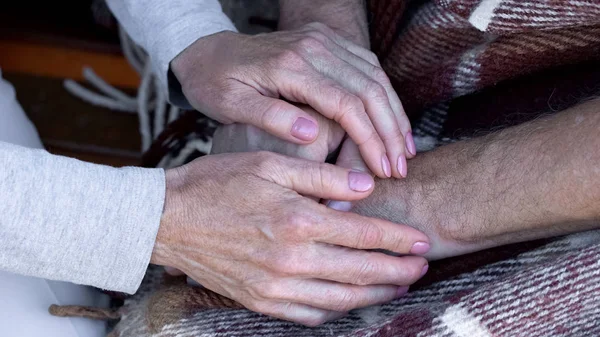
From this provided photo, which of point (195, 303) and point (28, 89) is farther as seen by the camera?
point (28, 89)

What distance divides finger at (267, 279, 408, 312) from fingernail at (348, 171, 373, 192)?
10 centimetres

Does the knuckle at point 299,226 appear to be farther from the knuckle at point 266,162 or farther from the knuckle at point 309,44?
the knuckle at point 309,44

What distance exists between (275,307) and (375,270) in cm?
11

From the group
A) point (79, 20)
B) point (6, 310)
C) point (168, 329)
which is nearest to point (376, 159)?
point (168, 329)

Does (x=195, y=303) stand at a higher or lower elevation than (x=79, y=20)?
higher

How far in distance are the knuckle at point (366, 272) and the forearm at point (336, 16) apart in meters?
0.33

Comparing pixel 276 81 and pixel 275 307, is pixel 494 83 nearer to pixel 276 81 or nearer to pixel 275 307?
pixel 276 81

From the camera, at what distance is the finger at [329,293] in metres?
0.75

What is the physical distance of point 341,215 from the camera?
2.46ft

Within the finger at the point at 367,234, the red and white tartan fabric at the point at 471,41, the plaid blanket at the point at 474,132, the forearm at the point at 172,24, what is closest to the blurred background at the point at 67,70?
the forearm at the point at 172,24

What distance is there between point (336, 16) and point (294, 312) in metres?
0.42

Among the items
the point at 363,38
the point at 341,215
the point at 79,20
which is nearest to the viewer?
the point at 341,215

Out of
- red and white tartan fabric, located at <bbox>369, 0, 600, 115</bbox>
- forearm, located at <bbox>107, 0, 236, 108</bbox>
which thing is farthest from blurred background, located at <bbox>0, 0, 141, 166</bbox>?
red and white tartan fabric, located at <bbox>369, 0, 600, 115</bbox>

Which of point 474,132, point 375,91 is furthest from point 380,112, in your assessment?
point 474,132
